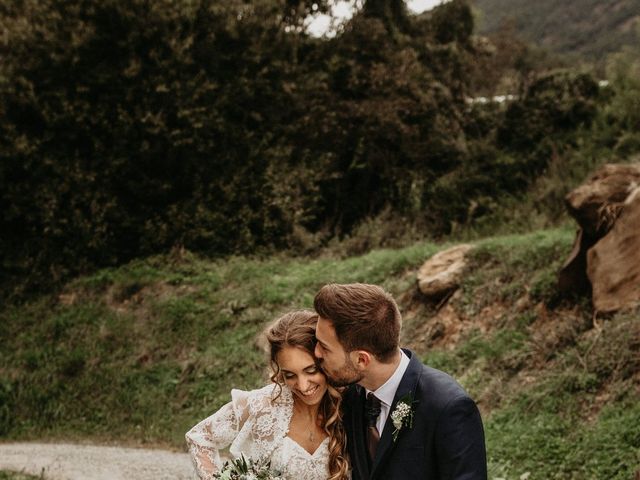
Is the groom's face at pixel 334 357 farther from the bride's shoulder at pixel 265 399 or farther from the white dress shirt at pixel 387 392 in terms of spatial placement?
the bride's shoulder at pixel 265 399

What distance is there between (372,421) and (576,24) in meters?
49.0

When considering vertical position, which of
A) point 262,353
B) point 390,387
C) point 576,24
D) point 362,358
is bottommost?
point 262,353

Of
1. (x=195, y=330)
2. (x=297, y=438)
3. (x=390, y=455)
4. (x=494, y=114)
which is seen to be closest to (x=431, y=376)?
(x=390, y=455)

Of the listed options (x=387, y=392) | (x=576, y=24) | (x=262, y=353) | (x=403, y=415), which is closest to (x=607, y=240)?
(x=262, y=353)

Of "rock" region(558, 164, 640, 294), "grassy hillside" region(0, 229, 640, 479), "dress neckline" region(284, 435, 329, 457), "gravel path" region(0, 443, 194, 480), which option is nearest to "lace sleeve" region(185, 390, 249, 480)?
"dress neckline" region(284, 435, 329, 457)

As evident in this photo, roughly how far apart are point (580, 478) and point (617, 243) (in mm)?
3080

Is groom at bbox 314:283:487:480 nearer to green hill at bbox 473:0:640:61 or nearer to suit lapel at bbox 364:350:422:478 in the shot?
suit lapel at bbox 364:350:422:478

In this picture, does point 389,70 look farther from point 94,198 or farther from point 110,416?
point 110,416

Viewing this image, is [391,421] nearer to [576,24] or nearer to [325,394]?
[325,394]

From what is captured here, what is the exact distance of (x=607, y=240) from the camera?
834 centimetres

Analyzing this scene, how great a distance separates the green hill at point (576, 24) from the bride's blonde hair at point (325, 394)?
37861mm

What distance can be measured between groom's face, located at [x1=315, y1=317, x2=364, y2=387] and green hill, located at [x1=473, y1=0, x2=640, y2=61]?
3817 cm

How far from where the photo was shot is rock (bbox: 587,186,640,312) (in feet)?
25.9

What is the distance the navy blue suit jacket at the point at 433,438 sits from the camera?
3029mm
